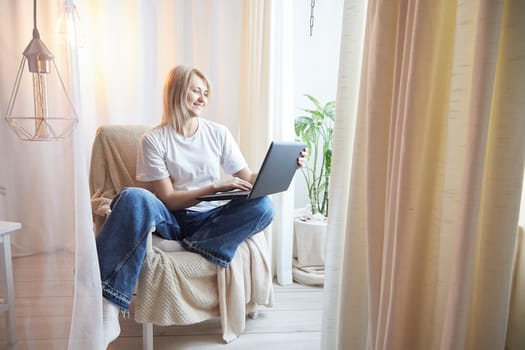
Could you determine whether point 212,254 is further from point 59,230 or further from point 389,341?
point 389,341

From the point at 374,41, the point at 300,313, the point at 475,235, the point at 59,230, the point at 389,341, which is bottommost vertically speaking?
the point at 300,313

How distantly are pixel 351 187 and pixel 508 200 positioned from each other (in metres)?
0.39

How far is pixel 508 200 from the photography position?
62cm

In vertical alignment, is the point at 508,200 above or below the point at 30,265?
above

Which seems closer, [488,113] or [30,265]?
[488,113]

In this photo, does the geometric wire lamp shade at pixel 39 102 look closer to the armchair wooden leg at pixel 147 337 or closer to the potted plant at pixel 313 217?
the armchair wooden leg at pixel 147 337

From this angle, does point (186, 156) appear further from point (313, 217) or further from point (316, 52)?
point (316, 52)

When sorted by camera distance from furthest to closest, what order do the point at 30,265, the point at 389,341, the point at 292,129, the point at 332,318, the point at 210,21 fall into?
the point at 210,21 → the point at 292,129 → the point at 332,318 → the point at 30,265 → the point at 389,341

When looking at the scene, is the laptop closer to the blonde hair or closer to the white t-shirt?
the white t-shirt

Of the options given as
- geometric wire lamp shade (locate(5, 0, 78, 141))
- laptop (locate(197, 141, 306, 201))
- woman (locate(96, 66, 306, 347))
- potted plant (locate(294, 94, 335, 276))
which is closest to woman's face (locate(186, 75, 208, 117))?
woman (locate(96, 66, 306, 347))

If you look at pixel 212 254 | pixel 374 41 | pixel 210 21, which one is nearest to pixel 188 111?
pixel 212 254

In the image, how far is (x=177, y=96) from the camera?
1.73m

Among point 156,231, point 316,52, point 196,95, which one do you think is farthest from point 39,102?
point 316,52

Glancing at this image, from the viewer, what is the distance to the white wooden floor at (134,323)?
0.92 metres
